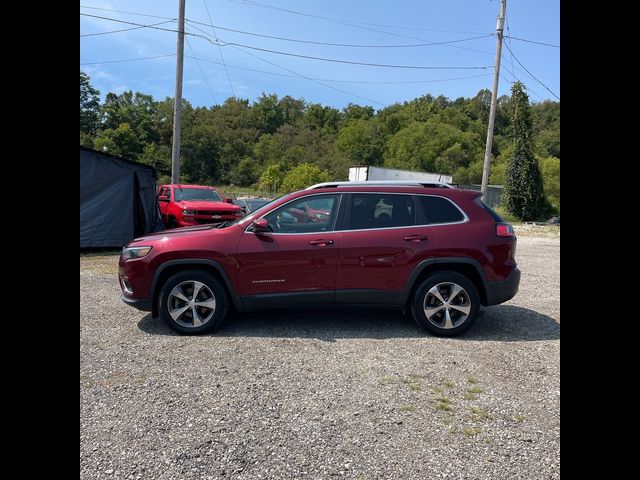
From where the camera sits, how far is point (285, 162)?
6612cm

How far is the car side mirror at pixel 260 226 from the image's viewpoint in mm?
4715

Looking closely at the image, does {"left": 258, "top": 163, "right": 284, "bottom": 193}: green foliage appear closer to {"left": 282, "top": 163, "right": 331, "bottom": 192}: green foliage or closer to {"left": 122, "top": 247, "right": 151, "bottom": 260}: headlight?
{"left": 282, "top": 163, "right": 331, "bottom": 192}: green foliage

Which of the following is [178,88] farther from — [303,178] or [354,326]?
[303,178]

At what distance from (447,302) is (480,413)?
5.82 ft

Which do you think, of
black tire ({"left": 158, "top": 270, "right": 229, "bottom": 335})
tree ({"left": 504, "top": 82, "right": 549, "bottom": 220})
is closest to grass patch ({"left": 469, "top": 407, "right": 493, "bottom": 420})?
black tire ({"left": 158, "top": 270, "right": 229, "bottom": 335})

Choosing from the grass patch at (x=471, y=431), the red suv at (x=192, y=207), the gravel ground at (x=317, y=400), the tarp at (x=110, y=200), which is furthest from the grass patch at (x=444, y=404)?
the tarp at (x=110, y=200)

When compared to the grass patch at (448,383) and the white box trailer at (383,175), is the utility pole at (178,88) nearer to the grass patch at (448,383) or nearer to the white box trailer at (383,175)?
the white box trailer at (383,175)

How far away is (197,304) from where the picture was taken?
4758 millimetres

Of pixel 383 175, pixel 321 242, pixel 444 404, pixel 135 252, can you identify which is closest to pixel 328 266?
pixel 321 242

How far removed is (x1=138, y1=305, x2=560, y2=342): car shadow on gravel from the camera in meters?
4.88
